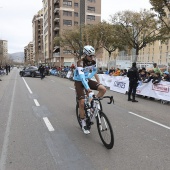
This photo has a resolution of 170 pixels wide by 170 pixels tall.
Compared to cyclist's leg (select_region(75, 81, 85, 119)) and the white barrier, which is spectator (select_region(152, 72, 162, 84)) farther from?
cyclist's leg (select_region(75, 81, 85, 119))

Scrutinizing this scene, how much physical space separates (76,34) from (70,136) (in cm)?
4460

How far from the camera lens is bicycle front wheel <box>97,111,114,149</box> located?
477 cm

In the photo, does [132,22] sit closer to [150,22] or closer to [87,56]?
[150,22]

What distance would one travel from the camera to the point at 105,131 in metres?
4.96

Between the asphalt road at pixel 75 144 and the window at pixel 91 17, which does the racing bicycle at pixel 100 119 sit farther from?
the window at pixel 91 17

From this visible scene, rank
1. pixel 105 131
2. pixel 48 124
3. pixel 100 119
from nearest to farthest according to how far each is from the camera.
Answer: pixel 105 131 → pixel 100 119 → pixel 48 124

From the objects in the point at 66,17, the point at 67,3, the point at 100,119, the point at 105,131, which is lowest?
the point at 105,131

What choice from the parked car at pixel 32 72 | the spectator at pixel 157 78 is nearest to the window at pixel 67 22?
the parked car at pixel 32 72

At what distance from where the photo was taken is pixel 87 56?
17.6ft

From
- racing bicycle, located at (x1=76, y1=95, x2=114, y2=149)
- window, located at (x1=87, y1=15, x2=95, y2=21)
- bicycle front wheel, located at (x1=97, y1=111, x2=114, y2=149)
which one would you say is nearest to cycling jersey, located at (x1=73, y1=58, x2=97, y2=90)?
racing bicycle, located at (x1=76, y1=95, x2=114, y2=149)

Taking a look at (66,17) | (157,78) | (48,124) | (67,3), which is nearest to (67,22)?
(66,17)

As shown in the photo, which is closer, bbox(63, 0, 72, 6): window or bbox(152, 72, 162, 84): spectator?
bbox(152, 72, 162, 84): spectator

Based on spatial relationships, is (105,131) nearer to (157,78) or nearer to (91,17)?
(157,78)

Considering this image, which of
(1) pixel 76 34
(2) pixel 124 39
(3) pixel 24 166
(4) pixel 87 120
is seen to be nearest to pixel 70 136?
(4) pixel 87 120
